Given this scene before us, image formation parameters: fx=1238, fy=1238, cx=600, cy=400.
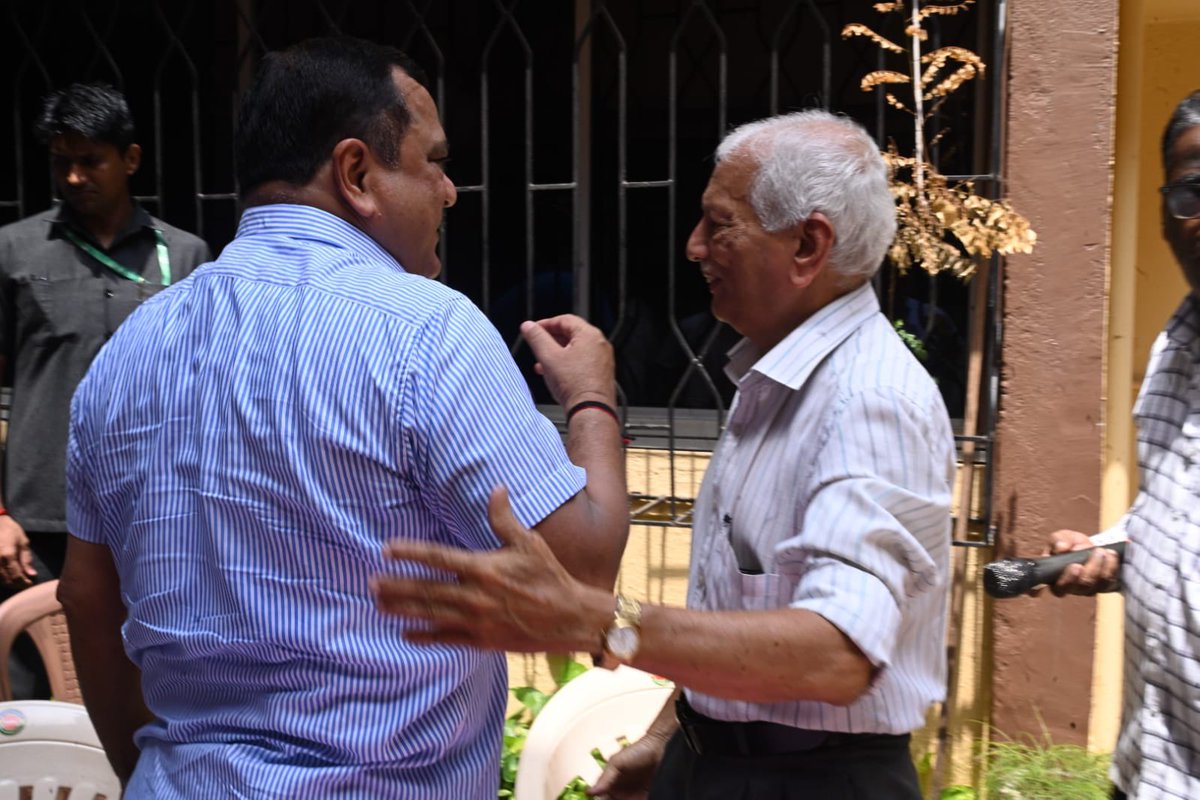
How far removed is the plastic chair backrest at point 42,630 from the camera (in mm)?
2896

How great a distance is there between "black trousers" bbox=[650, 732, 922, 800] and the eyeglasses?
0.95 m

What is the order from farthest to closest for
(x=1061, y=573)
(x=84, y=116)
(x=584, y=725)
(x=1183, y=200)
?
(x=84, y=116)
(x=584, y=725)
(x=1061, y=573)
(x=1183, y=200)

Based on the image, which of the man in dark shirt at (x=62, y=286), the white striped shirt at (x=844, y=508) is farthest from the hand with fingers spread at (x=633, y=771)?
the man in dark shirt at (x=62, y=286)

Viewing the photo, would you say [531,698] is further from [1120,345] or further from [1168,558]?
[1168,558]

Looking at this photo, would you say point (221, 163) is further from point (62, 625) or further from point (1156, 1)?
point (1156, 1)

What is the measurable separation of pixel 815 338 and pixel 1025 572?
0.64m

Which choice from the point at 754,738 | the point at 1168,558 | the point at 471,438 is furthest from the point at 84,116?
the point at 1168,558

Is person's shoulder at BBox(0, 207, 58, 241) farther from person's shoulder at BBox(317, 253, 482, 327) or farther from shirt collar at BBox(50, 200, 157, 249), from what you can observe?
person's shoulder at BBox(317, 253, 482, 327)

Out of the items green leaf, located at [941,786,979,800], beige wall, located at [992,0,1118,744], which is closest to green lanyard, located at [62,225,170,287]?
beige wall, located at [992,0,1118,744]

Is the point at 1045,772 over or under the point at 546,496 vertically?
under

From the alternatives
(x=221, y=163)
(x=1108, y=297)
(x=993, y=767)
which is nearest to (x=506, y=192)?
(x=221, y=163)

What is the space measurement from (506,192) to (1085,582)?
9.02 feet

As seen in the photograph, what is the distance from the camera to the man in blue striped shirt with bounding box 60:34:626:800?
138 centimetres

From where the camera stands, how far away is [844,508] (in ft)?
4.90
